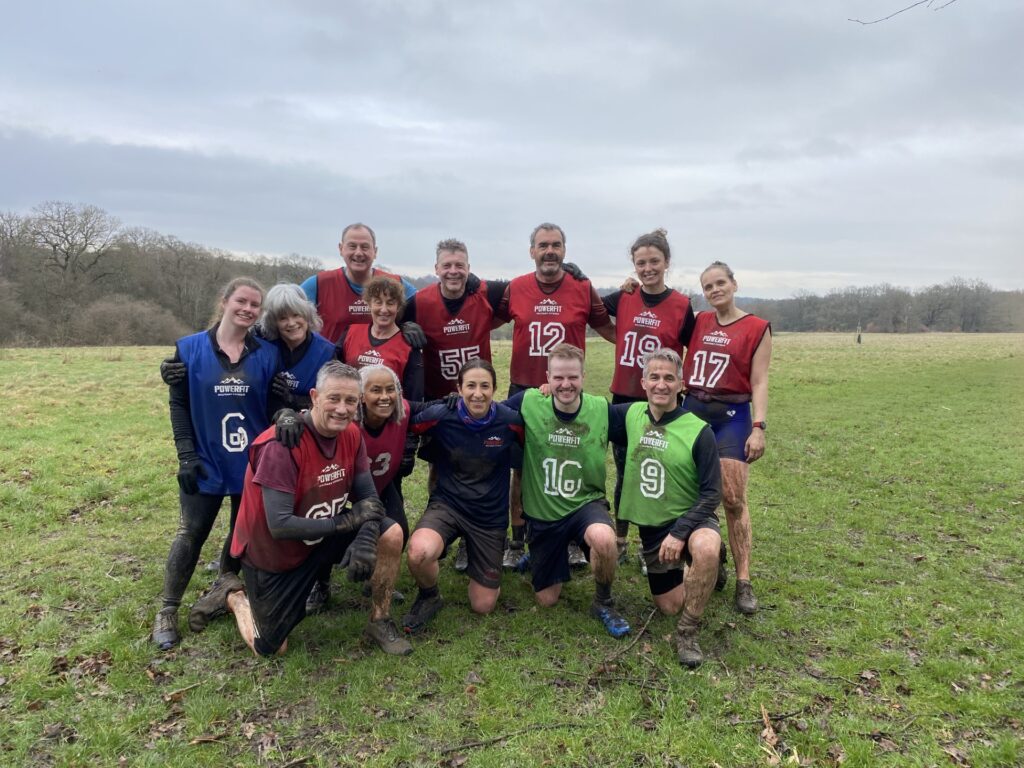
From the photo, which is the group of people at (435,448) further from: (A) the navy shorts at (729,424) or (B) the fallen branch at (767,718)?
(B) the fallen branch at (767,718)

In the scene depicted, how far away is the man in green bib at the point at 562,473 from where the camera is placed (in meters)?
4.75

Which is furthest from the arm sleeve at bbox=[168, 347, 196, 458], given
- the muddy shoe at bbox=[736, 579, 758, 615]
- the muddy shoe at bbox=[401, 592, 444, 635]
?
the muddy shoe at bbox=[736, 579, 758, 615]

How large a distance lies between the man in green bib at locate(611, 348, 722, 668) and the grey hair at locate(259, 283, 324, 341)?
2.85 meters

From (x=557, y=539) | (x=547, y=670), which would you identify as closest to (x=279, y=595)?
(x=547, y=670)

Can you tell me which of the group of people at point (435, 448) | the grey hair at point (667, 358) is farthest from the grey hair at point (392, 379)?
the grey hair at point (667, 358)

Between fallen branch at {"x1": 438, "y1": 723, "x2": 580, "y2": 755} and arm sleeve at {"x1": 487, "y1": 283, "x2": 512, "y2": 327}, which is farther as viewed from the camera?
arm sleeve at {"x1": 487, "y1": 283, "x2": 512, "y2": 327}

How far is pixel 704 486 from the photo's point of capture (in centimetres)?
446

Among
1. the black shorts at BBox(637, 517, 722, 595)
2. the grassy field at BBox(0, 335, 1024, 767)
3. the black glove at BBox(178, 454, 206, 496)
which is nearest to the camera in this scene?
the grassy field at BBox(0, 335, 1024, 767)

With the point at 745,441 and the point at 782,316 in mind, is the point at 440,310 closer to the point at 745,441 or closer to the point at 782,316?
the point at 745,441

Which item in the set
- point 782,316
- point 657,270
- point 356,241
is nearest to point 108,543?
point 356,241

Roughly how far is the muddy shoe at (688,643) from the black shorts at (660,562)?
1.31 ft

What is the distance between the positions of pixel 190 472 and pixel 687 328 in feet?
14.7

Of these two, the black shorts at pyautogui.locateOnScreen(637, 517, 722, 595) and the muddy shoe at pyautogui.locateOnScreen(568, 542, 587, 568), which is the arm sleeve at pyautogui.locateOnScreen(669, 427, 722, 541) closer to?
the black shorts at pyautogui.locateOnScreen(637, 517, 722, 595)

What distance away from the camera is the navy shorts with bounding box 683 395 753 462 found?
5.05m
